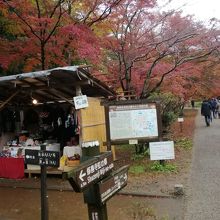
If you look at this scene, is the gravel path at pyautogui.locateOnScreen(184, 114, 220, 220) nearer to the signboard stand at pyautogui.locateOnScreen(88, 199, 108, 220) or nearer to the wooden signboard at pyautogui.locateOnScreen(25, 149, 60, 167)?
the signboard stand at pyautogui.locateOnScreen(88, 199, 108, 220)

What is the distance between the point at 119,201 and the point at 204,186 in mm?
2149

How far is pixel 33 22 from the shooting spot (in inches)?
453

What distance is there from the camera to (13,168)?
10.2 metres

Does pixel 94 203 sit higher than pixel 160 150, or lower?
lower

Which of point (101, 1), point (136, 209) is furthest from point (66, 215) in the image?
point (101, 1)

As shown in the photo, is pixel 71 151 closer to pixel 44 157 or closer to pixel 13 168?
pixel 13 168

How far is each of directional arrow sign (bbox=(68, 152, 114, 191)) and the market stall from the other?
4190 millimetres

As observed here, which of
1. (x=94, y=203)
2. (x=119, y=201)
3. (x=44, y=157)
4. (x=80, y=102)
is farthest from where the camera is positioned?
(x=80, y=102)

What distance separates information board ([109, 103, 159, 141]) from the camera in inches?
407

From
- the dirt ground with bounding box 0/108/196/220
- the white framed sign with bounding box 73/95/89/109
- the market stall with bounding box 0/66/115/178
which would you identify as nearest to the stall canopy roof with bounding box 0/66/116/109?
the market stall with bounding box 0/66/115/178

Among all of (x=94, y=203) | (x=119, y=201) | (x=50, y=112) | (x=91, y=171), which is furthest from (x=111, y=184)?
(x=50, y=112)

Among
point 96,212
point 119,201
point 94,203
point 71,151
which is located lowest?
point 119,201

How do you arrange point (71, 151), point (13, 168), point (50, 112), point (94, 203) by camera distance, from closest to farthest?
point (94, 203), point (71, 151), point (13, 168), point (50, 112)

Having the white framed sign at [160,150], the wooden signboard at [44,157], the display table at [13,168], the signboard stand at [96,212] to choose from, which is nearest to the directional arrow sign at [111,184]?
the signboard stand at [96,212]
